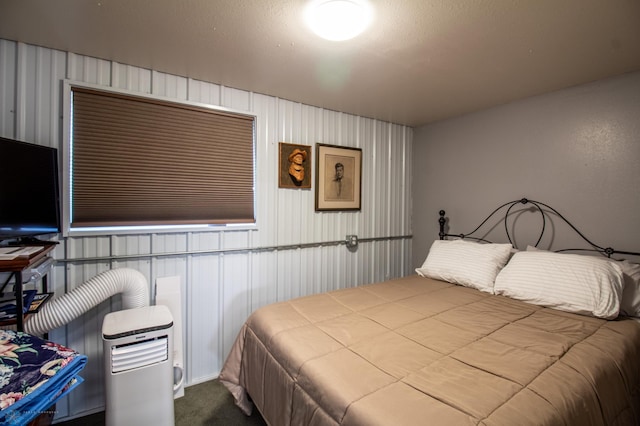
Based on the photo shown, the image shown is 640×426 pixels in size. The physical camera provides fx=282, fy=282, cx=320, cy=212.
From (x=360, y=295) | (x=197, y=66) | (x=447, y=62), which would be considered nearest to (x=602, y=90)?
(x=447, y=62)

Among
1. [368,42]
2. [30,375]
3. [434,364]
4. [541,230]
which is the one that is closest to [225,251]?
[30,375]

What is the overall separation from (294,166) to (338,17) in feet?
4.70

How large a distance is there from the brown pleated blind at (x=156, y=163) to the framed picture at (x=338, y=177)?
2.34 feet

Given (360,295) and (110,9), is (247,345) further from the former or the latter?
(110,9)

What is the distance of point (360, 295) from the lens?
2182 mm

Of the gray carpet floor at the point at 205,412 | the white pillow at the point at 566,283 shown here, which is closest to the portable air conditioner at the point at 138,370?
the gray carpet floor at the point at 205,412

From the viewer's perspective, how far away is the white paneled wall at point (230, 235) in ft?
5.88

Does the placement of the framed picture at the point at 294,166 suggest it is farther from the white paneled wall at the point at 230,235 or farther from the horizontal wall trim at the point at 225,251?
the horizontal wall trim at the point at 225,251

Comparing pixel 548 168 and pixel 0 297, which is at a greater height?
pixel 548 168

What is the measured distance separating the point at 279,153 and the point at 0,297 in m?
1.98

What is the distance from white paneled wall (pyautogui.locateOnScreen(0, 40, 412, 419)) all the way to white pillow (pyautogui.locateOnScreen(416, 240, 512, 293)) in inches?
32.4

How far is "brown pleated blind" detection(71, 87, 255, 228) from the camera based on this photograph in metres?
1.91

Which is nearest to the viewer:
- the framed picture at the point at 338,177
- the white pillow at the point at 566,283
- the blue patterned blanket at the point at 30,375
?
the blue patterned blanket at the point at 30,375

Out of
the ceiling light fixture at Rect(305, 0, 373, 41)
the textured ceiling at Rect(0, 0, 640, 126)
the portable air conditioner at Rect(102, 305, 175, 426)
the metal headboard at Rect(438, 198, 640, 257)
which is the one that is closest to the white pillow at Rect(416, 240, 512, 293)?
the metal headboard at Rect(438, 198, 640, 257)
